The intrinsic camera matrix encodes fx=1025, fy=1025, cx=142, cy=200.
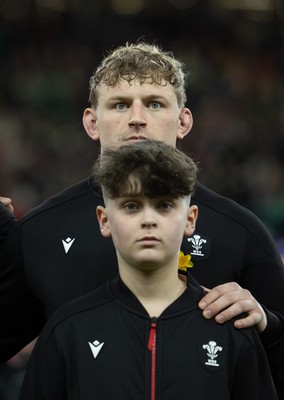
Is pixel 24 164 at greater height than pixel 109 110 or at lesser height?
greater

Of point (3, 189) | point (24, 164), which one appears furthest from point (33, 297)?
point (24, 164)

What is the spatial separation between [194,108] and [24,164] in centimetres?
273

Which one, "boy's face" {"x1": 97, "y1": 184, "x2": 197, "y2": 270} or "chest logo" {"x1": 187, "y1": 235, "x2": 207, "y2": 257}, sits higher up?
"chest logo" {"x1": 187, "y1": 235, "x2": 207, "y2": 257}

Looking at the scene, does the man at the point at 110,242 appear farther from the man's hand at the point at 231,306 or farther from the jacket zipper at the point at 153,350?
the jacket zipper at the point at 153,350

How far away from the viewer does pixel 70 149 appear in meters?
13.5

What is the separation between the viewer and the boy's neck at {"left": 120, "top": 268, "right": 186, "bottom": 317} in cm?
310

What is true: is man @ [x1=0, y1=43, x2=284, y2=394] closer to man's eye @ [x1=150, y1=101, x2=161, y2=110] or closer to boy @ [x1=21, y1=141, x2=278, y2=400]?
man's eye @ [x1=150, y1=101, x2=161, y2=110]

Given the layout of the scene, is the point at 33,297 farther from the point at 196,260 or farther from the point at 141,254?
the point at 141,254

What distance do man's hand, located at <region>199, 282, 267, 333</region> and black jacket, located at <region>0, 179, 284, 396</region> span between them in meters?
0.30

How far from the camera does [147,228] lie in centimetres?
298

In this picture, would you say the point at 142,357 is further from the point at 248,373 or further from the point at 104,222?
the point at 104,222

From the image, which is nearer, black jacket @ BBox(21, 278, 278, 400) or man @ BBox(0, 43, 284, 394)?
black jacket @ BBox(21, 278, 278, 400)

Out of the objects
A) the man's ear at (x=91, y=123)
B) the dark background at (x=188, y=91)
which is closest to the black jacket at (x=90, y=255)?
the man's ear at (x=91, y=123)

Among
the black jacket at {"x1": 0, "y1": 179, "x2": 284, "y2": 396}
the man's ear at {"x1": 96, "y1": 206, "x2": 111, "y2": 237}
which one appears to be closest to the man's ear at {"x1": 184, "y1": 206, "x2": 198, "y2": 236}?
the man's ear at {"x1": 96, "y1": 206, "x2": 111, "y2": 237}
